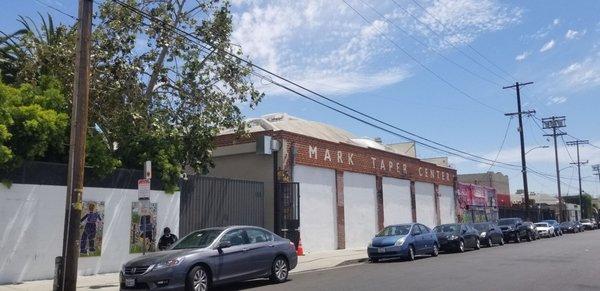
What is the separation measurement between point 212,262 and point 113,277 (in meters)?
4.86

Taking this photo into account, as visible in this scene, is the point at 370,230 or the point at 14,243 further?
the point at 370,230

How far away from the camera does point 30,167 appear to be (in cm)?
1453

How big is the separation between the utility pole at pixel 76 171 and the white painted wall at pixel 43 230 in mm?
2722

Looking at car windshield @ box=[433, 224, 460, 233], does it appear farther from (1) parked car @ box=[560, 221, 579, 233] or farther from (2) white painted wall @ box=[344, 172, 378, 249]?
(1) parked car @ box=[560, 221, 579, 233]

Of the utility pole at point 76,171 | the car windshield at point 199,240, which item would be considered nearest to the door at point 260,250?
the car windshield at point 199,240

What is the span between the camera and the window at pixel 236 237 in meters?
12.8

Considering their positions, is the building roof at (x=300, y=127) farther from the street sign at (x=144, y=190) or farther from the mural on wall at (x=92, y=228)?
the street sign at (x=144, y=190)

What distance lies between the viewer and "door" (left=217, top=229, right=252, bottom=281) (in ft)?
39.9

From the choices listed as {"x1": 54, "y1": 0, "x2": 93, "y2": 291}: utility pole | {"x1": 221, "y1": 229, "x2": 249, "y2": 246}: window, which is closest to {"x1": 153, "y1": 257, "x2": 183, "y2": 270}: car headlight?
{"x1": 221, "y1": 229, "x2": 249, "y2": 246}: window

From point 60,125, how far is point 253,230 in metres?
5.80

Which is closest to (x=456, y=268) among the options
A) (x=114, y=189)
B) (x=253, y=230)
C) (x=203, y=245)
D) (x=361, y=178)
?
(x=253, y=230)

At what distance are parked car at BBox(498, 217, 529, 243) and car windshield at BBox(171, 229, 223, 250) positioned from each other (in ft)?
85.5

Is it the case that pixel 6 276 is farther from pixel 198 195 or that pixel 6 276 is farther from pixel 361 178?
pixel 361 178

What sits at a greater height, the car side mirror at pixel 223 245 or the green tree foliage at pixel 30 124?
the green tree foliage at pixel 30 124
